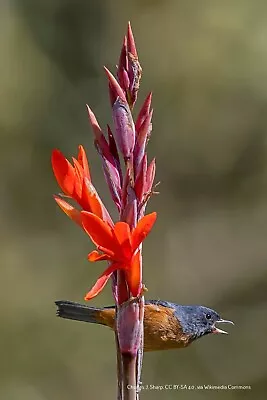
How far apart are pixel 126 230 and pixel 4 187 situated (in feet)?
11.6

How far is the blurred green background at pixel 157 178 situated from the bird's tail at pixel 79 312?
103 inches

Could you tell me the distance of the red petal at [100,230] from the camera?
62 cm

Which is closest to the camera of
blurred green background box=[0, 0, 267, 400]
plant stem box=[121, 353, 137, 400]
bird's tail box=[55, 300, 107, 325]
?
plant stem box=[121, 353, 137, 400]

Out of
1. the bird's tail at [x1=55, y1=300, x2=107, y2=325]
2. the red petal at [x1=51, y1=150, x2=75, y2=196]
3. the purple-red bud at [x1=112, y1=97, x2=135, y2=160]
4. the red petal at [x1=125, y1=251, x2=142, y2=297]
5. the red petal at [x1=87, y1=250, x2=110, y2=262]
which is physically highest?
the purple-red bud at [x1=112, y1=97, x2=135, y2=160]

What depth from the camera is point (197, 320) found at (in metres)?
1.07

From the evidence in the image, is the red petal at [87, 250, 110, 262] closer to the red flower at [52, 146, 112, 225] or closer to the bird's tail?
the red flower at [52, 146, 112, 225]

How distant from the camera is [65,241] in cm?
403

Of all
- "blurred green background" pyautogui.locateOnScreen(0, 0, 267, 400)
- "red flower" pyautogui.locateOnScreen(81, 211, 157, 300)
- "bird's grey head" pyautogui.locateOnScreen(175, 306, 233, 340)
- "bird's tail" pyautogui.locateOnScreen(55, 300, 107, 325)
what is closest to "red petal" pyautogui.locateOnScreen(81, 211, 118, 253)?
"red flower" pyautogui.locateOnScreen(81, 211, 157, 300)

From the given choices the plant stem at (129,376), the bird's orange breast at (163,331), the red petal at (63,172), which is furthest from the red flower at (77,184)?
the bird's orange breast at (163,331)

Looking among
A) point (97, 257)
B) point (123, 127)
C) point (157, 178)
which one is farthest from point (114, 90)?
point (157, 178)

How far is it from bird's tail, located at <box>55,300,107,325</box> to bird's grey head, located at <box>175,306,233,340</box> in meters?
0.13

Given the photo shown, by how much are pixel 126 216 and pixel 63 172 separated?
0.07 m

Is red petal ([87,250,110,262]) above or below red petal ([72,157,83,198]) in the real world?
below

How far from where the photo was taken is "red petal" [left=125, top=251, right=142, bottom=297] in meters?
0.62
